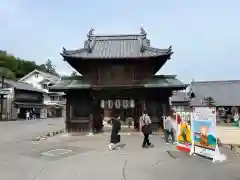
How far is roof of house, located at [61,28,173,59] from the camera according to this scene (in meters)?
22.3

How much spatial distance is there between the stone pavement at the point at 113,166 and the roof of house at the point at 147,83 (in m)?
8.55

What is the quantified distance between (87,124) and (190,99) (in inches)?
1326

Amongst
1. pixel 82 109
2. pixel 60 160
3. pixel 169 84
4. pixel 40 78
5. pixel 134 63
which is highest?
pixel 40 78

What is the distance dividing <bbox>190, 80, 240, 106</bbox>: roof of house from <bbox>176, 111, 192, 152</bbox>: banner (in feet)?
115

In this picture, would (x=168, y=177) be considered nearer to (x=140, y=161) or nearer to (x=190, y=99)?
(x=140, y=161)

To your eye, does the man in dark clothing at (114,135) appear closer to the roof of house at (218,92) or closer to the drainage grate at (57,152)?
the drainage grate at (57,152)

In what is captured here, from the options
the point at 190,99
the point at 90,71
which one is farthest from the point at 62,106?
the point at 90,71

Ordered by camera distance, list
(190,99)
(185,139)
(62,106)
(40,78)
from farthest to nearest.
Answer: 1. (40,78)
2. (62,106)
3. (190,99)
4. (185,139)

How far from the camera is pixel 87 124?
2219 cm

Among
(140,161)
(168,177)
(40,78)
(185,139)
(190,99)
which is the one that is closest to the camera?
(168,177)

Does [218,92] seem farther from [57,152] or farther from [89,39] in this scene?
[57,152]

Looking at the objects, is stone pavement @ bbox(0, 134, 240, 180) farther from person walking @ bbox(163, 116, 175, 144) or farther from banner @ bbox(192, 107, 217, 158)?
person walking @ bbox(163, 116, 175, 144)

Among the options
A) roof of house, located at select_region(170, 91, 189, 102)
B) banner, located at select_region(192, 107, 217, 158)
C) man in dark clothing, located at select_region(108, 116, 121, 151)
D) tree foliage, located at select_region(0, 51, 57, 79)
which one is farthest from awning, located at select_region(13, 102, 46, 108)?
banner, located at select_region(192, 107, 217, 158)

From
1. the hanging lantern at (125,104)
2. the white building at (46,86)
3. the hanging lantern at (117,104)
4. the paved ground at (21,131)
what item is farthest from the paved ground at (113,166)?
the white building at (46,86)
